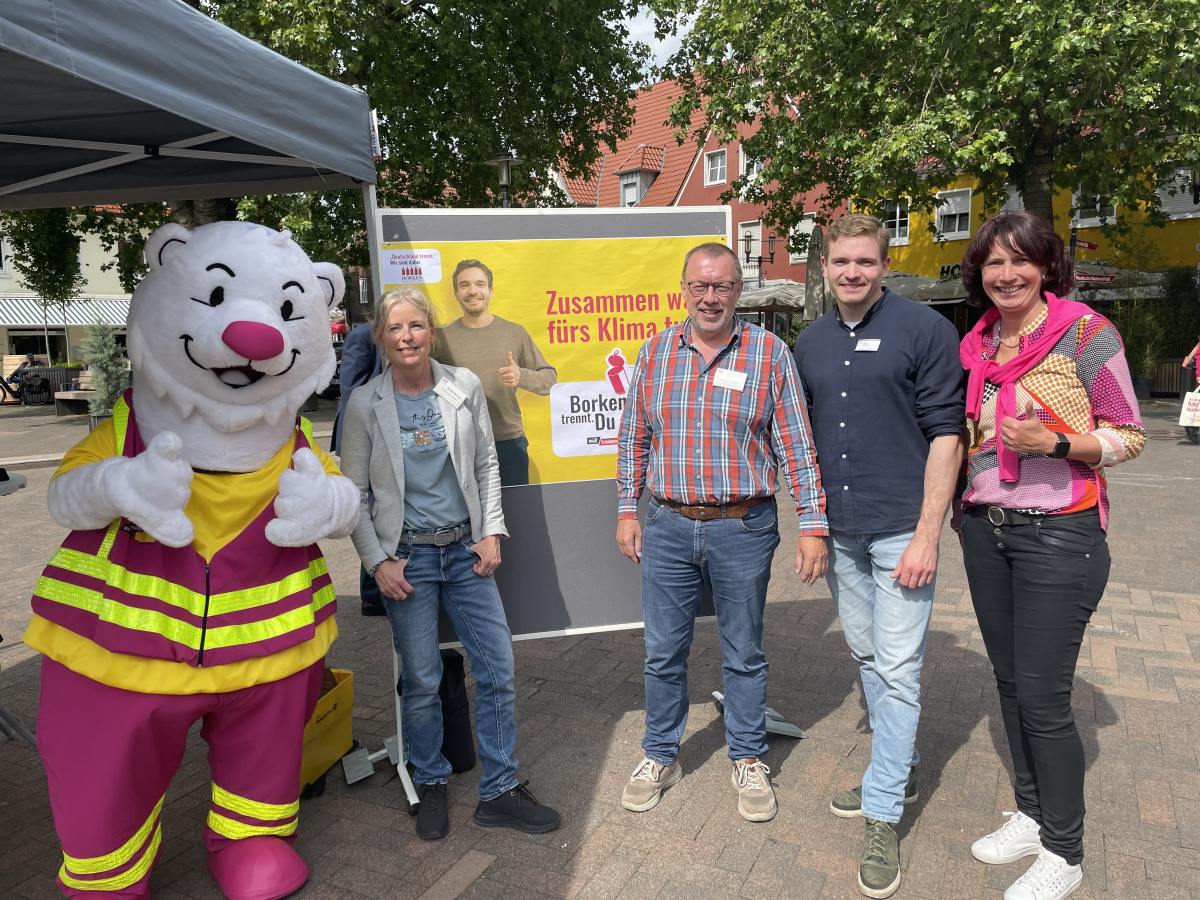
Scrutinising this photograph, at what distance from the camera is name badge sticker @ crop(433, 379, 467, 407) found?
3.04m

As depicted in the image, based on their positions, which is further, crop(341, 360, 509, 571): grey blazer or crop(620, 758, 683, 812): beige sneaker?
crop(620, 758, 683, 812): beige sneaker

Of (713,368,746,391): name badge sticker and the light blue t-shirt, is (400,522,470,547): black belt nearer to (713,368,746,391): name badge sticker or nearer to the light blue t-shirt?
the light blue t-shirt

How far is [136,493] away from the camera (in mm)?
2379

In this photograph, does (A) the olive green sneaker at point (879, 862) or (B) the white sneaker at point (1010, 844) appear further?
(B) the white sneaker at point (1010, 844)

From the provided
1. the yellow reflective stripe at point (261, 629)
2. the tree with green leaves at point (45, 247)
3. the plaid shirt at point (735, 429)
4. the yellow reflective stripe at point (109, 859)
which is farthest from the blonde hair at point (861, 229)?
the tree with green leaves at point (45, 247)

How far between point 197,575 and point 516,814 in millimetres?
1360

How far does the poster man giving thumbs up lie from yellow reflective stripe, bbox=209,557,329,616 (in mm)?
999

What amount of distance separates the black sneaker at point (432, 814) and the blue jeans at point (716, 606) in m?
0.77

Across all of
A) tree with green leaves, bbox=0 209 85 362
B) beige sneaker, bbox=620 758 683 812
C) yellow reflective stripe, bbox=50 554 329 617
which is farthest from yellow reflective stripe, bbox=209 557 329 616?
tree with green leaves, bbox=0 209 85 362

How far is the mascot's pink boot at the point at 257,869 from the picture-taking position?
8.63 feet

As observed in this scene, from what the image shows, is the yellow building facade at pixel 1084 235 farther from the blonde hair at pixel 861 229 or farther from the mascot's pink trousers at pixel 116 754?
the mascot's pink trousers at pixel 116 754

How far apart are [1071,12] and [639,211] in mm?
10262

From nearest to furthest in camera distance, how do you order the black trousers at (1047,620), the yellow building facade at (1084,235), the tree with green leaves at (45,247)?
the black trousers at (1047,620)
the tree with green leaves at (45,247)
the yellow building facade at (1084,235)

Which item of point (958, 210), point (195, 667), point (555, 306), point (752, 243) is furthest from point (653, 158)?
point (195, 667)
